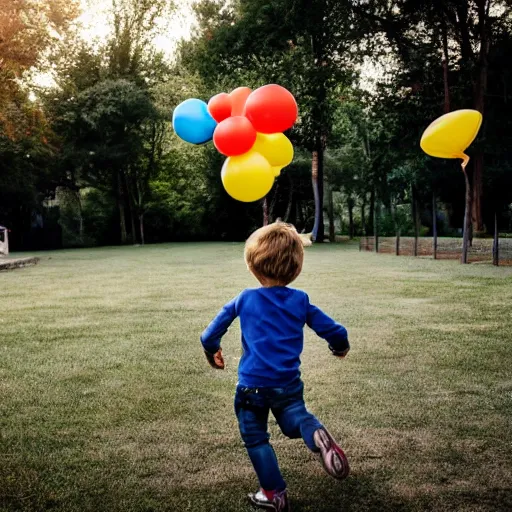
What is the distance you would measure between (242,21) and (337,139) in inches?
449

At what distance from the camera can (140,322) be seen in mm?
7910

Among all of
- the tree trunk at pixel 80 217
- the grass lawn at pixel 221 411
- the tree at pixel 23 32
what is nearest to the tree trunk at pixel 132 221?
the tree trunk at pixel 80 217

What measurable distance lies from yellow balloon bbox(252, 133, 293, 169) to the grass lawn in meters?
1.86

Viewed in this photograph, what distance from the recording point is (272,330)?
116 inches

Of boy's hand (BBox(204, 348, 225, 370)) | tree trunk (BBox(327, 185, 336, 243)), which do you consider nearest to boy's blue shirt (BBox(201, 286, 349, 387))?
boy's hand (BBox(204, 348, 225, 370))

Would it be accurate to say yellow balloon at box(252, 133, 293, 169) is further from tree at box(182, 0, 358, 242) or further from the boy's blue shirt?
tree at box(182, 0, 358, 242)

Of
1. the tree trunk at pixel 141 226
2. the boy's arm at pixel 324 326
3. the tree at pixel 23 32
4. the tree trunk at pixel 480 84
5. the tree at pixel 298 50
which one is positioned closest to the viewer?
the boy's arm at pixel 324 326

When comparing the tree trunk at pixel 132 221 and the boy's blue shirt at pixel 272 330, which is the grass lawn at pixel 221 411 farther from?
the tree trunk at pixel 132 221

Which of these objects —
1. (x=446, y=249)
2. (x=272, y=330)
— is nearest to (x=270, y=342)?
(x=272, y=330)

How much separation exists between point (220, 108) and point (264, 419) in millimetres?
2768

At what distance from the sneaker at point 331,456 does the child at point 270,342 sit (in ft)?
0.31

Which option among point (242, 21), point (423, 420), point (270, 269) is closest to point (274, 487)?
point (270, 269)

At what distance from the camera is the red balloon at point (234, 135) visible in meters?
4.46

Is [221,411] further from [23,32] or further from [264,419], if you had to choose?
[23,32]
